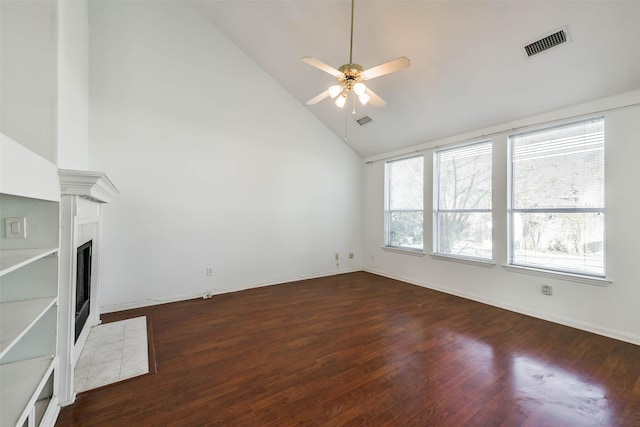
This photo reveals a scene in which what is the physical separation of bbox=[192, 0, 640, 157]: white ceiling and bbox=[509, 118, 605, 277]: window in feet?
1.47

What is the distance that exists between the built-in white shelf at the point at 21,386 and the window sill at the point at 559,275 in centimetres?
461

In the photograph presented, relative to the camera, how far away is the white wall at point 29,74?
5.11 ft

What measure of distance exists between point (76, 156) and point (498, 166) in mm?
5052

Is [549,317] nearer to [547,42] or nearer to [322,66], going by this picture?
[547,42]

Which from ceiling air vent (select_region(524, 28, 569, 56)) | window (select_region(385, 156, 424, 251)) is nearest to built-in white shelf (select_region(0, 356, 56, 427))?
ceiling air vent (select_region(524, 28, 569, 56))

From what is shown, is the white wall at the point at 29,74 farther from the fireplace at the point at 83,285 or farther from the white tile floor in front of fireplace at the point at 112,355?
the white tile floor in front of fireplace at the point at 112,355

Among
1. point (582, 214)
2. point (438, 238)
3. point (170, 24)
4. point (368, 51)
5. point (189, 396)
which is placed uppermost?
point (170, 24)

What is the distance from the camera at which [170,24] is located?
3750 millimetres

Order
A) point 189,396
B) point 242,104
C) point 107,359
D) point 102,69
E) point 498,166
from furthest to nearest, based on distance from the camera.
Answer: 1. point 242,104
2. point 498,166
3. point 102,69
4. point 107,359
5. point 189,396

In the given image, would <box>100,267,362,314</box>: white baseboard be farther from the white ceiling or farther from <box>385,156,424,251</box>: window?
the white ceiling

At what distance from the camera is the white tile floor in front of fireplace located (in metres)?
2.01

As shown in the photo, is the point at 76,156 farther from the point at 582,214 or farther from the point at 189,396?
the point at 582,214

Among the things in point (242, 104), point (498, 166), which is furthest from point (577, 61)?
point (242, 104)

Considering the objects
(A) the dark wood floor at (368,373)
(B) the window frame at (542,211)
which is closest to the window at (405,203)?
(B) the window frame at (542,211)
